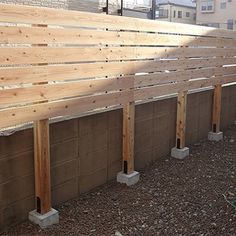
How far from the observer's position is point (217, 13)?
132 ft

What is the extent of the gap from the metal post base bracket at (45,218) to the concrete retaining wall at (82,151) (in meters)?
0.08

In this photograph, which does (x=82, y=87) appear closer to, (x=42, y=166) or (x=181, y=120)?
(x=42, y=166)

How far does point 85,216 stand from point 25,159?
35.7 inches

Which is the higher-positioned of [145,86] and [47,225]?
[145,86]

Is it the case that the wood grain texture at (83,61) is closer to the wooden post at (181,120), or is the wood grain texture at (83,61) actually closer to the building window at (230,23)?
the wooden post at (181,120)

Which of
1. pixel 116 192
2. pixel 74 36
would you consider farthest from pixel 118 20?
pixel 116 192

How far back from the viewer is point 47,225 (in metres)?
3.64

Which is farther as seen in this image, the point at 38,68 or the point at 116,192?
the point at 116,192

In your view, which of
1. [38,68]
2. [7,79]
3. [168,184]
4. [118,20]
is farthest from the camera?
[168,184]

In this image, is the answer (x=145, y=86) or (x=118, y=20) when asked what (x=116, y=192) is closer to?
(x=145, y=86)

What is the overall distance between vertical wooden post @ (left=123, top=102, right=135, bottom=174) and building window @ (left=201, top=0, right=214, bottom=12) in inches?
1536

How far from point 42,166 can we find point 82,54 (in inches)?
47.4

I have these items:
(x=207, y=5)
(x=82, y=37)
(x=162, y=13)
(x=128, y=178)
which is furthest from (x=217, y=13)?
(x=82, y=37)

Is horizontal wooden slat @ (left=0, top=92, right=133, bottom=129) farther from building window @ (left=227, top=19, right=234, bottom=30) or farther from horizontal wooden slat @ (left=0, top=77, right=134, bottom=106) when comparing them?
building window @ (left=227, top=19, right=234, bottom=30)
